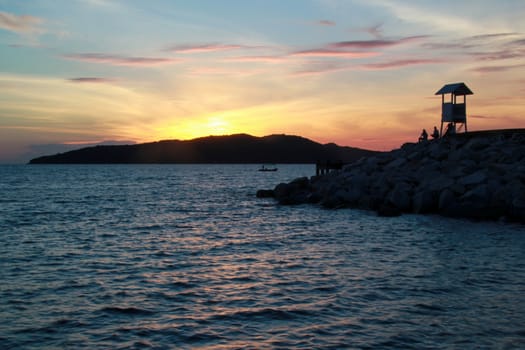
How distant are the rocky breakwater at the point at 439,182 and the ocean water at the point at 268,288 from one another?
77.4 inches

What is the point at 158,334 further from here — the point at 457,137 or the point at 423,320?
the point at 457,137

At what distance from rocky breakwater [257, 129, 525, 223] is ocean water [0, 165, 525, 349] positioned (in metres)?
1.97

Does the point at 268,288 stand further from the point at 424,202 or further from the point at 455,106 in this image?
the point at 455,106

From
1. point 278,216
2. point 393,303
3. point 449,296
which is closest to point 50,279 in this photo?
point 393,303

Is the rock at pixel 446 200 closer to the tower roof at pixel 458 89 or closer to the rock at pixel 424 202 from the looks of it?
the rock at pixel 424 202

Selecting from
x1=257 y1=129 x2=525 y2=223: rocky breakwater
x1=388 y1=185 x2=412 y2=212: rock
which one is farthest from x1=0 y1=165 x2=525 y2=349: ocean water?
x1=388 y1=185 x2=412 y2=212: rock

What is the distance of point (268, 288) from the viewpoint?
10672mm

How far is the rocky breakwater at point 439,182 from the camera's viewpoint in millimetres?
21797

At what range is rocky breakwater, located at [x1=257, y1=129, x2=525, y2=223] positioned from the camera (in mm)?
21797

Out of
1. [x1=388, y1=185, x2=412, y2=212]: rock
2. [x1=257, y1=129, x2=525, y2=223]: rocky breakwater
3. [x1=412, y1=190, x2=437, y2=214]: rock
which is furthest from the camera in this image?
[x1=388, y1=185, x2=412, y2=212]: rock

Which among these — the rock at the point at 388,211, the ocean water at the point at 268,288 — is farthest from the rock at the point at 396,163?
the ocean water at the point at 268,288

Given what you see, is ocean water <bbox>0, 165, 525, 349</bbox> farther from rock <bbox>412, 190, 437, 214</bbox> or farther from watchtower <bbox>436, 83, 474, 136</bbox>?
watchtower <bbox>436, 83, 474, 136</bbox>

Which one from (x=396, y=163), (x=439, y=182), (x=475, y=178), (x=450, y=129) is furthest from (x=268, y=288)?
(x=450, y=129)

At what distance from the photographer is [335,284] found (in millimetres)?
10852
